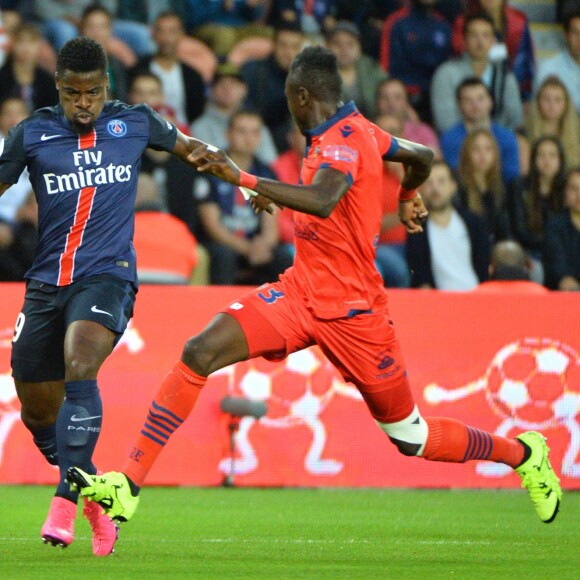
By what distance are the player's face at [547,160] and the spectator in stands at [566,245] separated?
258 millimetres

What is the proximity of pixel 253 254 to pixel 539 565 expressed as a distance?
6.31 meters

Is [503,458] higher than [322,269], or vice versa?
[322,269]

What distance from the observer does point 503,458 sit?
7.18 m

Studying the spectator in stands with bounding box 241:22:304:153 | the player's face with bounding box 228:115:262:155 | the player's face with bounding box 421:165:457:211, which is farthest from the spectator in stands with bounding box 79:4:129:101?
the player's face with bounding box 421:165:457:211

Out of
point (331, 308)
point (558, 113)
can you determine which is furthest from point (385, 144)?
point (558, 113)

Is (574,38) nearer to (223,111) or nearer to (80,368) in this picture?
(223,111)

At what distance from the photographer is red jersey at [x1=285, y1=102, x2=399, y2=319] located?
6785mm

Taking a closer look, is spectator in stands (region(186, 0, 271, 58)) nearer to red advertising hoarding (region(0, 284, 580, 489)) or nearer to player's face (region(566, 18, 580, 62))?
player's face (region(566, 18, 580, 62))

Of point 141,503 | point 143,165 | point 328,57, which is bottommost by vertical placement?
point 141,503

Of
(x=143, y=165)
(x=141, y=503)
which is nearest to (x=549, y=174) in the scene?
(x=143, y=165)

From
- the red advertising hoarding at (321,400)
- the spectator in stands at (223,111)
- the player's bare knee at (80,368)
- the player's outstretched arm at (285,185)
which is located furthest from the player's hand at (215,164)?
the spectator in stands at (223,111)

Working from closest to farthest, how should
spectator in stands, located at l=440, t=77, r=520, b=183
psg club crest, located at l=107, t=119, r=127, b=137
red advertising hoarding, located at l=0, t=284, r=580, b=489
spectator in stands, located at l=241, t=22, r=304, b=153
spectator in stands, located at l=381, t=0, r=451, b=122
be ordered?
1. psg club crest, located at l=107, t=119, r=127, b=137
2. red advertising hoarding, located at l=0, t=284, r=580, b=489
3. spectator in stands, located at l=241, t=22, r=304, b=153
4. spectator in stands, located at l=440, t=77, r=520, b=183
5. spectator in stands, located at l=381, t=0, r=451, b=122

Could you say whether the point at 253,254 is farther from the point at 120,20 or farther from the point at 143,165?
the point at 120,20

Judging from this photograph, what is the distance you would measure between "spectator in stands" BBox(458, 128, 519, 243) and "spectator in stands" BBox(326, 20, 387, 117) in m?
1.19
